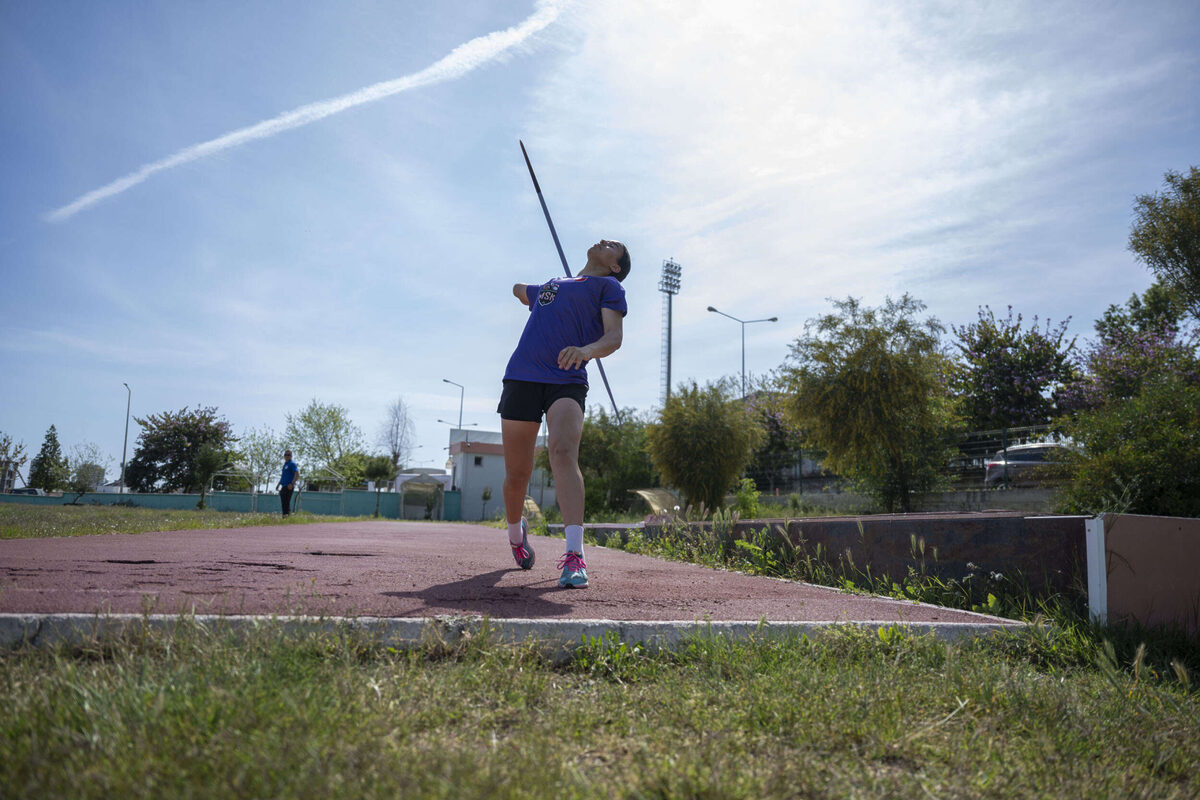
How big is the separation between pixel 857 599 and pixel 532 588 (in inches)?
62.1

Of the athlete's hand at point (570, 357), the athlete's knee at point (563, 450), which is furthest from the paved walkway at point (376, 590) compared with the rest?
the athlete's hand at point (570, 357)

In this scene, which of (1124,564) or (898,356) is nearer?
(1124,564)

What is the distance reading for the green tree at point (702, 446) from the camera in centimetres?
1980

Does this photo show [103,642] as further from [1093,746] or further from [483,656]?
[1093,746]

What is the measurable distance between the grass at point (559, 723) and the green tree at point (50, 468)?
2620 inches

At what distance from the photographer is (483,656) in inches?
78.0

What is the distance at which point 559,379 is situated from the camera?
12.7ft

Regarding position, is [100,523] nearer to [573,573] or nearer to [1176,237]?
[573,573]

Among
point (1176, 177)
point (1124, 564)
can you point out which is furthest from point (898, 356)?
point (1124, 564)

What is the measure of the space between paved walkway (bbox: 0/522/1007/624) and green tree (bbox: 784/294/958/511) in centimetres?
1500

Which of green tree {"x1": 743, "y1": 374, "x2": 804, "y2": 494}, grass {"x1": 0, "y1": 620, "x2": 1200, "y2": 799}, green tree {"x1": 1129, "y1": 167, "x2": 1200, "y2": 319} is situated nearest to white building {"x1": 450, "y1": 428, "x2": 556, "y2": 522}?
green tree {"x1": 743, "y1": 374, "x2": 804, "y2": 494}

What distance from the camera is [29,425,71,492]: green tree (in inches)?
2213

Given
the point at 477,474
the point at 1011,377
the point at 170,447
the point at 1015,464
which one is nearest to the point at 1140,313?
the point at 1011,377

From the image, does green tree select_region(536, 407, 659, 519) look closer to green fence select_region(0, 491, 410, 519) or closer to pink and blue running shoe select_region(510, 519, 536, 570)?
green fence select_region(0, 491, 410, 519)
